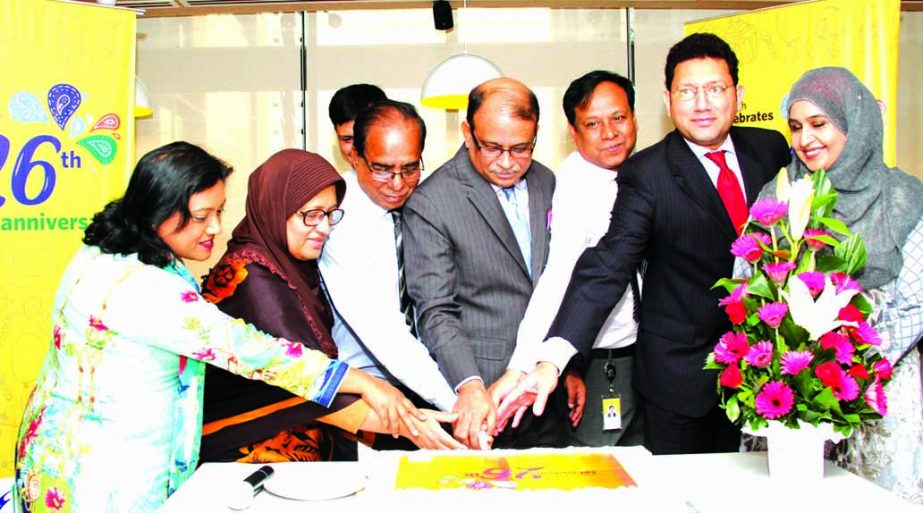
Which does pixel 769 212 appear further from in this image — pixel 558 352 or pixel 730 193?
pixel 558 352

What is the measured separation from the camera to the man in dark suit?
2150 millimetres

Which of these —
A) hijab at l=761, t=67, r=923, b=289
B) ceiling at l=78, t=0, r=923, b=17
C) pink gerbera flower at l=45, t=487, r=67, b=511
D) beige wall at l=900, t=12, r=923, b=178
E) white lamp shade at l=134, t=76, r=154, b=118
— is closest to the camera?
pink gerbera flower at l=45, t=487, r=67, b=511

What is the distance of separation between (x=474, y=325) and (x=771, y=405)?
100cm

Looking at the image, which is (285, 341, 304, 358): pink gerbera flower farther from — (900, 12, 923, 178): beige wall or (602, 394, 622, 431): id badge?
(900, 12, 923, 178): beige wall

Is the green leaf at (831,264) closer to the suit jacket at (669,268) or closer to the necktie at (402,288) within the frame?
the suit jacket at (669,268)

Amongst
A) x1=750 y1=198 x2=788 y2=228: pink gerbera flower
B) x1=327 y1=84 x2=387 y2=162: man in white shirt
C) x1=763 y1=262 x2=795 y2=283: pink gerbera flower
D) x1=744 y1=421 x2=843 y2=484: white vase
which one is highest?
x1=327 y1=84 x2=387 y2=162: man in white shirt

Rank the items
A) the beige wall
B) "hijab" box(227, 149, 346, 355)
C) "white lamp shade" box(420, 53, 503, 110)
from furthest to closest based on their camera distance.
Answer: the beige wall → "white lamp shade" box(420, 53, 503, 110) → "hijab" box(227, 149, 346, 355)

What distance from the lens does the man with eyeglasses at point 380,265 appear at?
2.32 m

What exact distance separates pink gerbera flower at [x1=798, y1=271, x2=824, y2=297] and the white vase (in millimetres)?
257

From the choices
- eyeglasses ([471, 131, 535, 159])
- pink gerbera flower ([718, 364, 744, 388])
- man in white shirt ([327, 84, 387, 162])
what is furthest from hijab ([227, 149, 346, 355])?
man in white shirt ([327, 84, 387, 162])

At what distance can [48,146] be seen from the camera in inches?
146

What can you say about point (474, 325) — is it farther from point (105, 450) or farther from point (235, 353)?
point (105, 450)

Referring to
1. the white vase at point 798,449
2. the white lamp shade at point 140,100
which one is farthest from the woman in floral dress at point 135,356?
the white lamp shade at point 140,100

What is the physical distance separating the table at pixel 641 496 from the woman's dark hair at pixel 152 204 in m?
0.51
